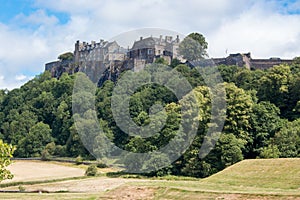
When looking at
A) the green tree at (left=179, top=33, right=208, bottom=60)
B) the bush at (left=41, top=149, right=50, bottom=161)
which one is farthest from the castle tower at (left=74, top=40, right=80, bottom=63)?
the bush at (left=41, top=149, right=50, bottom=161)

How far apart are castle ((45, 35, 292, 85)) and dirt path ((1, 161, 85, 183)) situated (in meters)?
32.8

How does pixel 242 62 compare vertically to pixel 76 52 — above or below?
below

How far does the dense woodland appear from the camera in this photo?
45.7 meters

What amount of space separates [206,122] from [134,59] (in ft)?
173

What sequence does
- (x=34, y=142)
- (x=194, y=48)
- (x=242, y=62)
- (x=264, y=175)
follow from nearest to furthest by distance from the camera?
(x=264, y=175) < (x=34, y=142) < (x=242, y=62) < (x=194, y=48)

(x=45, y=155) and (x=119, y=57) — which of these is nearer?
(x=45, y=155)

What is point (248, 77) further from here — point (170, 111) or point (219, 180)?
point (219, 180)

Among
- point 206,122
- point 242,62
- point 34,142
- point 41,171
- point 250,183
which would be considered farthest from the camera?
point 242,62

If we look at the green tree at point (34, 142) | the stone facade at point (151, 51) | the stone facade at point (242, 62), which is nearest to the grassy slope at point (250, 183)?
the stone facade at point (242, 62)

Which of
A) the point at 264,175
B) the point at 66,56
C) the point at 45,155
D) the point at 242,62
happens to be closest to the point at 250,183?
the point at 264,175

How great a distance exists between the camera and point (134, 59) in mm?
99375

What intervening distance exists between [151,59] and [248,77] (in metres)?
34.2

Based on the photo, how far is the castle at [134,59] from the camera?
293 ft

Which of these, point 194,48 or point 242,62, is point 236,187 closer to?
point 242,62
